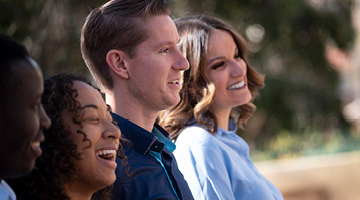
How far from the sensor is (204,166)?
226 centimetres

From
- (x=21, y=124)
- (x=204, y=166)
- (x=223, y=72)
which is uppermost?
(x=21, y=124)

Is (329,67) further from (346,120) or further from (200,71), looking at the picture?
(200,71)

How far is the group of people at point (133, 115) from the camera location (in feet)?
3.41

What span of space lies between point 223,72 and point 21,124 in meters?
1.81

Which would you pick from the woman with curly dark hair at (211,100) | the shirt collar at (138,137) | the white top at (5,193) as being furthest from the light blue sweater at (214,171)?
the white top at (5,193)

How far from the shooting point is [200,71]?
2.65m

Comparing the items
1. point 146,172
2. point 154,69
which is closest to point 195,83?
point 154,69

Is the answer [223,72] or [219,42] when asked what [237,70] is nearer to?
[223,72]

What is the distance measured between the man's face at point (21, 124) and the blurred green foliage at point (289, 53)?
20.7 ft

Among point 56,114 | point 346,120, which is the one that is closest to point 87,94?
point 56,114

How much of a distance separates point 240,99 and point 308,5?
7616 millimetres

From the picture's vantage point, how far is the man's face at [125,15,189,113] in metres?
1.90

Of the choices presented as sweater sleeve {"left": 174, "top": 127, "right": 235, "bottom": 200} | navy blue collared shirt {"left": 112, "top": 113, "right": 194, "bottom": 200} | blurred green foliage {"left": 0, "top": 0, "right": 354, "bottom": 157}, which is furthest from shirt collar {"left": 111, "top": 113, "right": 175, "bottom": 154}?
blurred green foliage {"left": 0, "top": 0, "right": 354, "bottom": 157}

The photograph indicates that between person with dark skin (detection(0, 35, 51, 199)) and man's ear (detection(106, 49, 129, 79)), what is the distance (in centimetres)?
85
